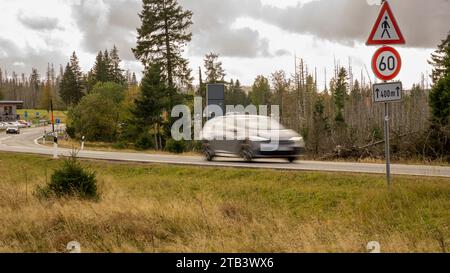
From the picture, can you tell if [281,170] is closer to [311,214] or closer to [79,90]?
[311,214]

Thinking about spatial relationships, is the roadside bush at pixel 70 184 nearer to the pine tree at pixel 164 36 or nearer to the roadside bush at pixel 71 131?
the pine tree at pixel 164 36

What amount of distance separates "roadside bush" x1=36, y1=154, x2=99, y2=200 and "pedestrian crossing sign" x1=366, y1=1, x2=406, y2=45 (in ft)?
25.6

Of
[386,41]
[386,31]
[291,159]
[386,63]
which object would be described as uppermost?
[386,31]

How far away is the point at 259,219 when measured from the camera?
28.2 ft

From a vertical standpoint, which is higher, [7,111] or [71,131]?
[7,111]

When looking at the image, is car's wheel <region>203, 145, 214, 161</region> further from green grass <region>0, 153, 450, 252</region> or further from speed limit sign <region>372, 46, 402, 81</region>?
speed limit sign <region>372, 46, 402, 81</region>

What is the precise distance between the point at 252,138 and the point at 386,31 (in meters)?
8.11

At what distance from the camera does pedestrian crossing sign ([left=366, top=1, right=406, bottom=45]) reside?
8.97 metres

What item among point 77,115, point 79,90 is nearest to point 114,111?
point 77,115

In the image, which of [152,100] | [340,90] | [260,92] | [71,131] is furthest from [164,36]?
[260,92]

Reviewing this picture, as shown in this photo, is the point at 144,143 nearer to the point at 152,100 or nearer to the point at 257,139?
the point at 152,100

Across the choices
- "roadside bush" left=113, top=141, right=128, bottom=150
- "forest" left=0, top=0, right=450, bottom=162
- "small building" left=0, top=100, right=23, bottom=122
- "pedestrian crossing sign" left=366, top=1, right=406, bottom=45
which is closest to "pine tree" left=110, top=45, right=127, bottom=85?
"forest" left=0, top=0, right=450, bottom=162

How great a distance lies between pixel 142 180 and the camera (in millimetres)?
16047

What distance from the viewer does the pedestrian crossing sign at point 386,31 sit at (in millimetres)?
A: 8969
